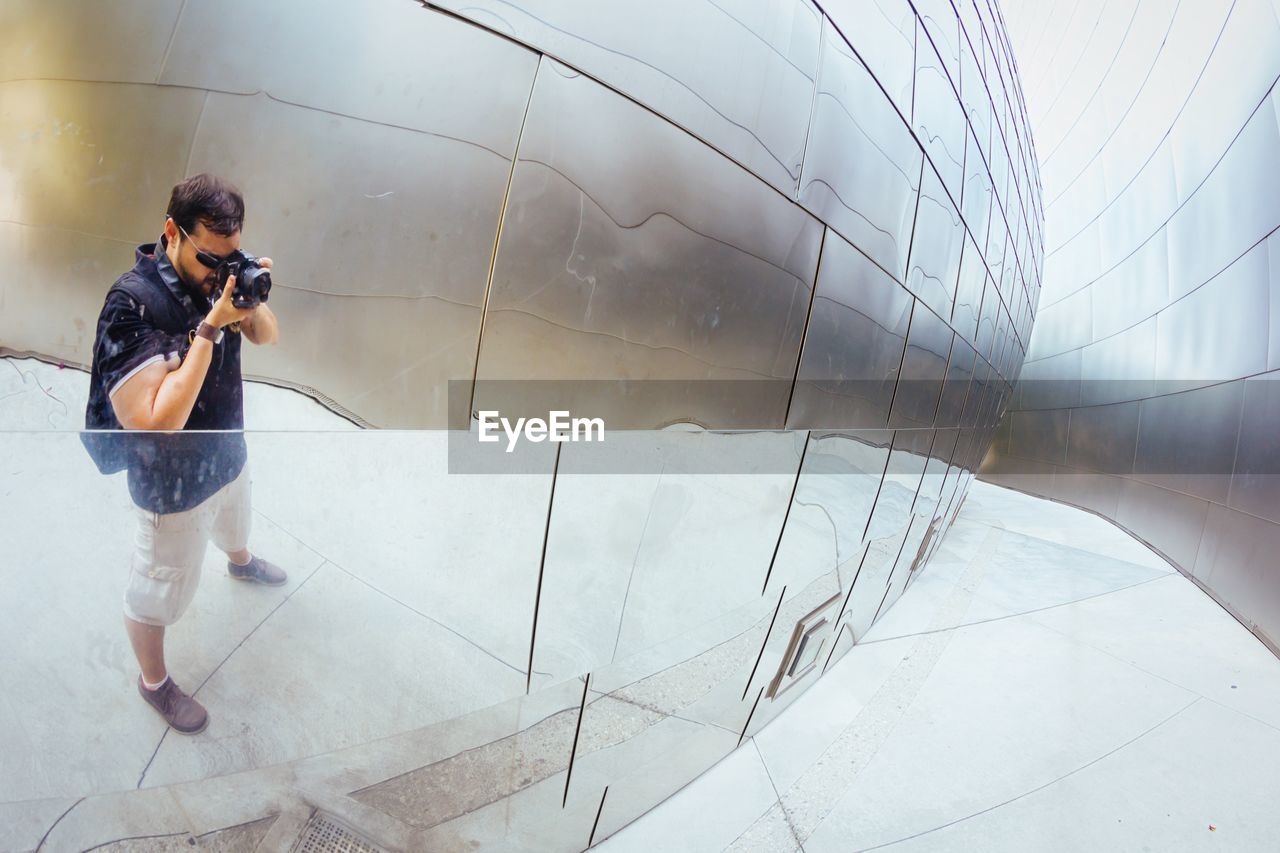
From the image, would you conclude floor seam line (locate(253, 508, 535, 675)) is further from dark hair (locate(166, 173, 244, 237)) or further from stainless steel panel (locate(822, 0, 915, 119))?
stainless steel panel (locate(822, 0, 915, 119))

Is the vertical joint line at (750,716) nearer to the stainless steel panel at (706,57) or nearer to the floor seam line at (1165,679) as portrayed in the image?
the stainless steel panel at (706,57)

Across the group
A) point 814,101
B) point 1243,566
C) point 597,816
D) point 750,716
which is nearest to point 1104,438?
point 1243,566

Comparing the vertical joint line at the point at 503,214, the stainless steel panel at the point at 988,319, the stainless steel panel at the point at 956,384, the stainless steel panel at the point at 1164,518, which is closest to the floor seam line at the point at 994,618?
the stainless steel panel at the point at 1164,518

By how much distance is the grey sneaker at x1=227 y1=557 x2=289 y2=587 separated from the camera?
6.03 feet

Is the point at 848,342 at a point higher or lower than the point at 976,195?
lower

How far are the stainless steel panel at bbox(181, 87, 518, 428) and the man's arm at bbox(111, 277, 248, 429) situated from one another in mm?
104

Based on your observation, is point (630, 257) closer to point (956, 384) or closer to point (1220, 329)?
point (956, 384)

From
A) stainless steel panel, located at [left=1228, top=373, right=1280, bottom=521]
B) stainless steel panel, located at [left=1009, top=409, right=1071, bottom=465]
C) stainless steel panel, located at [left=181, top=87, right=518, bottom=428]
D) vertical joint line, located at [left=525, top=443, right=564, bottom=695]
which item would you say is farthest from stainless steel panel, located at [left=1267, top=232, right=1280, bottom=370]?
stainless steel panel, located at [left=181, top=87, right=518, bottom=428]

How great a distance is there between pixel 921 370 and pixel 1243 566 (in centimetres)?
586

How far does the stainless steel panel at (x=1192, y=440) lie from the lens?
8.25m

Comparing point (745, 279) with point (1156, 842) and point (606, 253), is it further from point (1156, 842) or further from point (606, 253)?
point (1156, 842)

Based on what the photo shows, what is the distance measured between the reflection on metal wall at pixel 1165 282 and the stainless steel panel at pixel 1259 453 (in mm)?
25

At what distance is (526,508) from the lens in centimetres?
235

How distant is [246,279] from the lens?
1645mm
